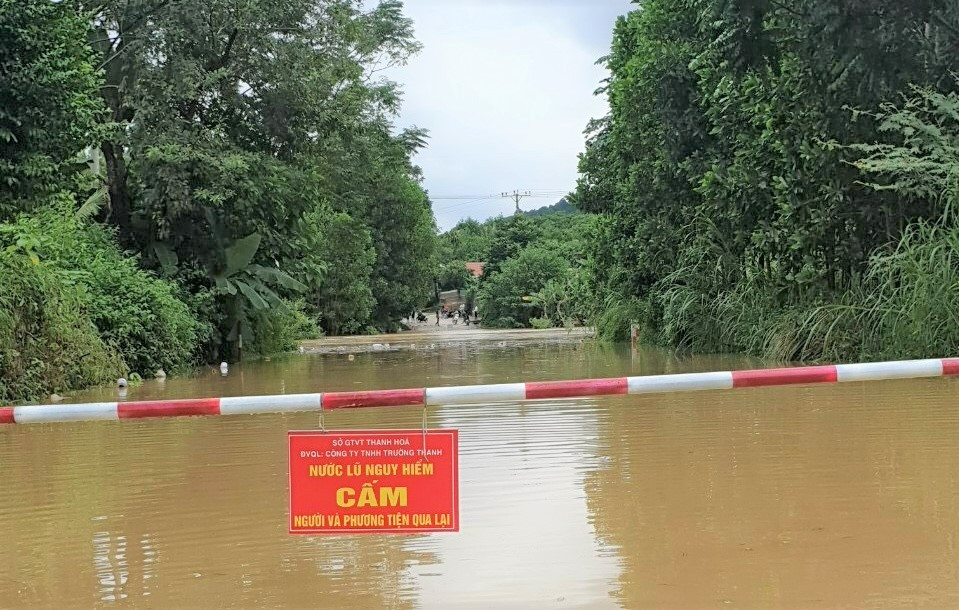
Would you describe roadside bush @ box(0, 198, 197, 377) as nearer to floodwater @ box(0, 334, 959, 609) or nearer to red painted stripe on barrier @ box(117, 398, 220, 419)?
floodwater @ box(0, 334, 959, 609)

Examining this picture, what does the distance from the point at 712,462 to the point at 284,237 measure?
16.1 metres

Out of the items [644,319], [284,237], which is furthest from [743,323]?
[284,237]

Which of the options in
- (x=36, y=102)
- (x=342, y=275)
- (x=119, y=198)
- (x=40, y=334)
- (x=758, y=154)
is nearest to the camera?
(x=36, y=102)

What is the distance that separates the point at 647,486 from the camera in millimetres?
6094

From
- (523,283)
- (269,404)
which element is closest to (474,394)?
(269,404)

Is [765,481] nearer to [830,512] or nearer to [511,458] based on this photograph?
[830,512]

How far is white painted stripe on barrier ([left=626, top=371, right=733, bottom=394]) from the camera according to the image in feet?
15.0

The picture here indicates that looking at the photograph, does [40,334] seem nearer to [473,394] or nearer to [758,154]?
[473,394]

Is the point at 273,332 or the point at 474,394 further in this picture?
the point at 273,332

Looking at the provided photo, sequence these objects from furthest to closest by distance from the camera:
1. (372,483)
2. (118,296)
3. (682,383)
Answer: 1. (118,296)
2. (682,383)
3. (372,483)

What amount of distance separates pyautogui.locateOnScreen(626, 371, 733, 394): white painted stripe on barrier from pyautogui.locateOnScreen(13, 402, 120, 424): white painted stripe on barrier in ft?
8.16

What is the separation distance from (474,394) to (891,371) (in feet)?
6.58

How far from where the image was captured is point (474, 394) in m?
4.49

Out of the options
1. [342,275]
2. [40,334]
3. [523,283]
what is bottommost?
[40,334]
